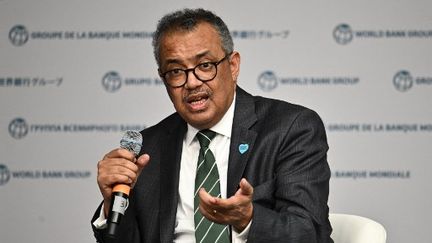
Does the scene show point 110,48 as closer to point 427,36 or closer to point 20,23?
point 20,23

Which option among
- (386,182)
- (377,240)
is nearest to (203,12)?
(377,240)

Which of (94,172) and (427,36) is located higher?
(427,36)

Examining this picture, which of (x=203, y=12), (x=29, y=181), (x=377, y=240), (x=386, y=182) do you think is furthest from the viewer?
(x=29, y=181)

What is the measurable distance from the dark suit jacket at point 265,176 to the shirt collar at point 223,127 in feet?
0.13

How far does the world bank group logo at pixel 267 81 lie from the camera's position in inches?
194

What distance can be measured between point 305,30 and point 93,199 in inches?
74.8

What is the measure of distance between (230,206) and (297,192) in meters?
0.48

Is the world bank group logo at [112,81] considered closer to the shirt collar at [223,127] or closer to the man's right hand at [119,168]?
the shirt collar at [223,127]

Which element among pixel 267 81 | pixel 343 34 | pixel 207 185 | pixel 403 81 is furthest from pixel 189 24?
pixel 403 81

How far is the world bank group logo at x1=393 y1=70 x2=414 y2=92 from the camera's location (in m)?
4.84

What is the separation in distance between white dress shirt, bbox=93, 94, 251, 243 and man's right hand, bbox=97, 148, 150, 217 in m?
0.39

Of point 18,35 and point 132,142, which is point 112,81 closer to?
point 18,35

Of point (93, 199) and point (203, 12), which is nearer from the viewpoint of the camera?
point (203, 12)

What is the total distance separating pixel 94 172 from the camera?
508 cm
